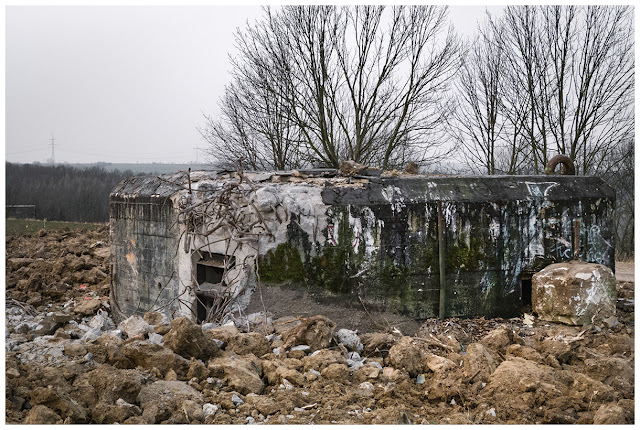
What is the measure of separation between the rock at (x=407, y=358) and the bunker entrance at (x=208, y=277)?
2.08 m

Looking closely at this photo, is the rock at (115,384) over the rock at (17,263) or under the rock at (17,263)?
over

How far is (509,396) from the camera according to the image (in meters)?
4.28

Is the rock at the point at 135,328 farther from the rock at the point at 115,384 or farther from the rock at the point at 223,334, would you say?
the rock at the point at 115,384

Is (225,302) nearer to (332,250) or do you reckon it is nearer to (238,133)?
(332,250)

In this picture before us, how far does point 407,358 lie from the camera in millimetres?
4828

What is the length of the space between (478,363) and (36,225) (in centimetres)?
1938

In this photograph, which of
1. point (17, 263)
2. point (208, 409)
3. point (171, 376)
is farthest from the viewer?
point (17, 263)

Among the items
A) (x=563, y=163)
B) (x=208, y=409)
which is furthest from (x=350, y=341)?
(x=563, y=163)

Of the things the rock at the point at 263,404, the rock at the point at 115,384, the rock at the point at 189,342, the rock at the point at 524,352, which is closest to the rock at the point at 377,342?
the rock at the point at 524,352

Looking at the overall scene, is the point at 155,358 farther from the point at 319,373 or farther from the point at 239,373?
the point at 319,373

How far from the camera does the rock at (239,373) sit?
425 centimetres

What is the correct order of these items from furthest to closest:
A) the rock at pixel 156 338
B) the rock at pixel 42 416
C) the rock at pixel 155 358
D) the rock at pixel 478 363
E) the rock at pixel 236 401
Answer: the rock at pixel 156 338
the rock at pixel 478 363
the rock at pixel 155 358
the rock at pixel 236 401
the rock at pixel 42 416

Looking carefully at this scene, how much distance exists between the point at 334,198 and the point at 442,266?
140 cm

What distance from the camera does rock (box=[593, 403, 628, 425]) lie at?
148 inches
